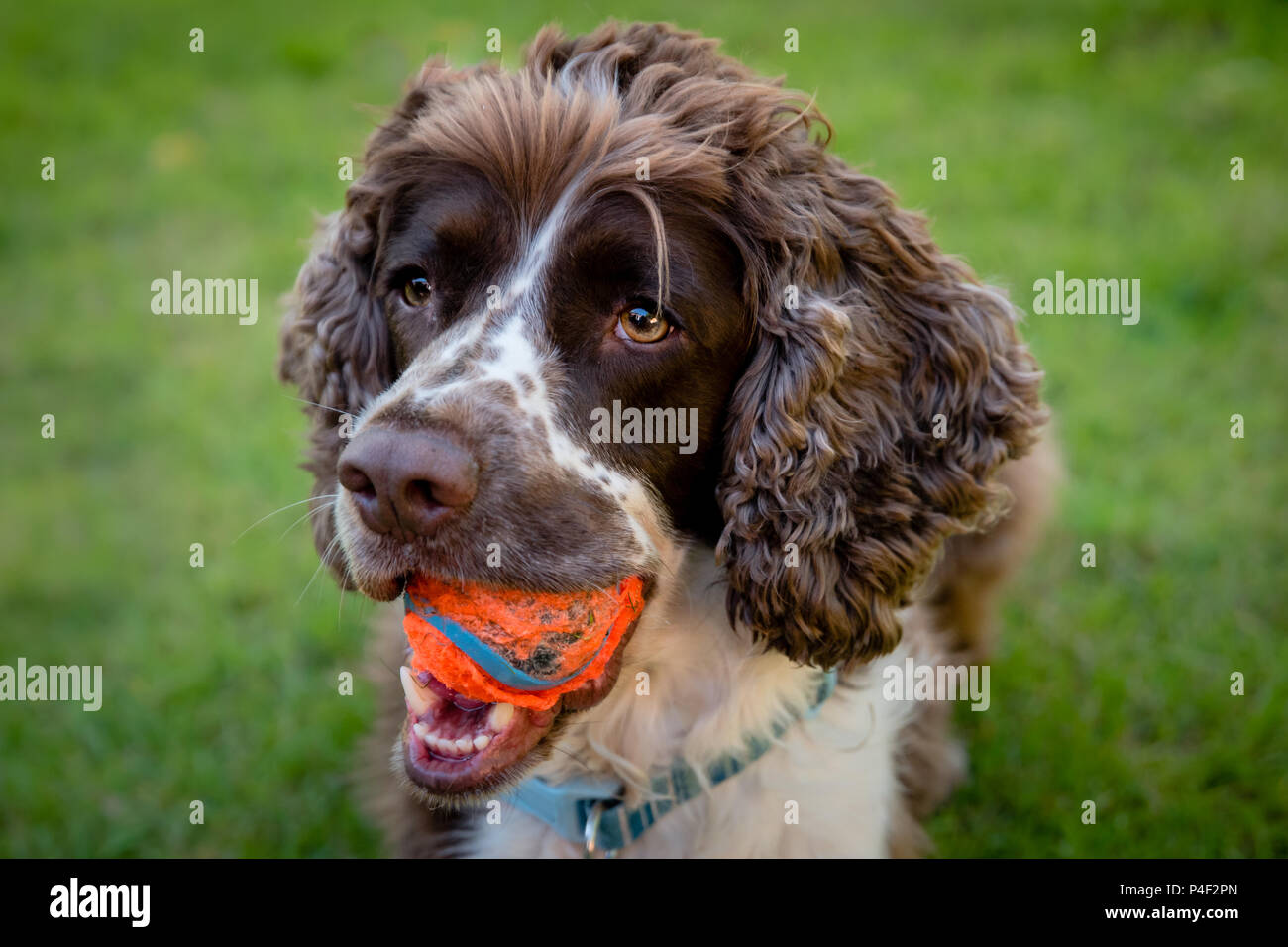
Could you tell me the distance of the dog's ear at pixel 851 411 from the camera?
297 centimetres

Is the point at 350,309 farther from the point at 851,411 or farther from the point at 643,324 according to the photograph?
the point at 851,411

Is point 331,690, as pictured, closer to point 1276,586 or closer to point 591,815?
point 591,815

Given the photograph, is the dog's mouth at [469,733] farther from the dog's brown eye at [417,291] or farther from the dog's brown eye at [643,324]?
the dog's brown eye at [417,291]

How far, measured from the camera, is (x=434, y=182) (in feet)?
10.2

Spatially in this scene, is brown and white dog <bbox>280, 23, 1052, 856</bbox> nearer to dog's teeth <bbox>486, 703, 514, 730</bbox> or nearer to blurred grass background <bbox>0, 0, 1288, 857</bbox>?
dog's teeth <bbox>486, 703, 514, 730</bbox>

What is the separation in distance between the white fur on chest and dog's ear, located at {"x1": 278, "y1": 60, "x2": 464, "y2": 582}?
97 centimetres

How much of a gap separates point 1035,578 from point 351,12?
8.17m

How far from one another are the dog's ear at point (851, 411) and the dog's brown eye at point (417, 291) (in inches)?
35.3

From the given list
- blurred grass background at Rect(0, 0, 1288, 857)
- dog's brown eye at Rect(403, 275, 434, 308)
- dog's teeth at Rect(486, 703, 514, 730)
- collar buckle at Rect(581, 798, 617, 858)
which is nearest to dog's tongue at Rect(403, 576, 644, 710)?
dog's teeth at Rect(486, 703, 514, 730)

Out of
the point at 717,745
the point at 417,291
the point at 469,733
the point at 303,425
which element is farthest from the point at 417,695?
the point at 303,425

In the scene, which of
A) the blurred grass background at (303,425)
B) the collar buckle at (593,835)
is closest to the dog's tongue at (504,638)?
the collar buckle at (593,835)

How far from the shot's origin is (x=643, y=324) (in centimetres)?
291

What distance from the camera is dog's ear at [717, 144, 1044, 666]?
2.97 m

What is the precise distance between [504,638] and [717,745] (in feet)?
2.87
